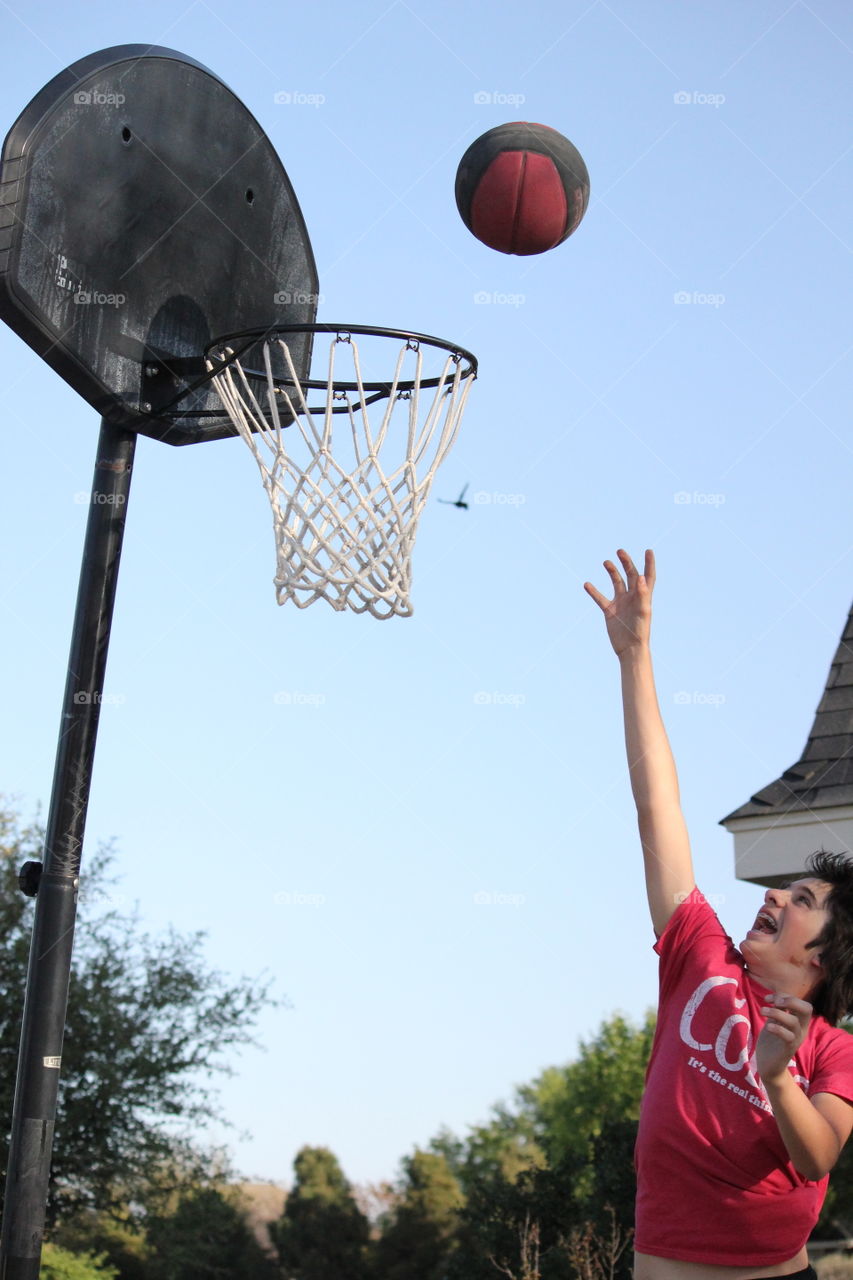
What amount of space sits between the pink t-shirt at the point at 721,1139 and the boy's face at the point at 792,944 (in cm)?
6

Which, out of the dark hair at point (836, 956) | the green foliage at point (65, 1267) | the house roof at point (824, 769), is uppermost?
the house roof at point (824, 769)

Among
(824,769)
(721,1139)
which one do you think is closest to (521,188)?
(721,1139)

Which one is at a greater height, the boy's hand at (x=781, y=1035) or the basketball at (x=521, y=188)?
the basketball at (x=521, y=188)

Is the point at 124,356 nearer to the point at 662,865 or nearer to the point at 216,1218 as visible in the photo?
the point at 662,865

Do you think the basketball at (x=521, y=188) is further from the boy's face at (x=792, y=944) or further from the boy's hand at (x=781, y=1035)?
the boy's hand at (x=781, y=1035)

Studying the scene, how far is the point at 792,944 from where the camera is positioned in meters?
2.73

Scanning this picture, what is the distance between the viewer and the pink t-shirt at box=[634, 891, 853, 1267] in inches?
98.3

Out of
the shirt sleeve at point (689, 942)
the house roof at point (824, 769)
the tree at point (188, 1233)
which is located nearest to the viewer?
the shirt sleeve at point (689, 942)

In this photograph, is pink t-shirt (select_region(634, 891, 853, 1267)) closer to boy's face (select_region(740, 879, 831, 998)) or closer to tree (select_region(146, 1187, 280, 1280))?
boy's face (select_region(740, 879, 831, 998))

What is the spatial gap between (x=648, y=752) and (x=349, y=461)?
2230mm

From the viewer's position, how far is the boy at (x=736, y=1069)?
8.10 feet

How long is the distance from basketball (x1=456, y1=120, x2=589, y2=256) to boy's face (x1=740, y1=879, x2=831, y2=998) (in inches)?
111

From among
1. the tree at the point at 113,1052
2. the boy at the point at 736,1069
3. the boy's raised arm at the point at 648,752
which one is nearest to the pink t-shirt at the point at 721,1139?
the boy at the point at 736,1069

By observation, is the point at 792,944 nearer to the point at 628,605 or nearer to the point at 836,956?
the point at 836,956
